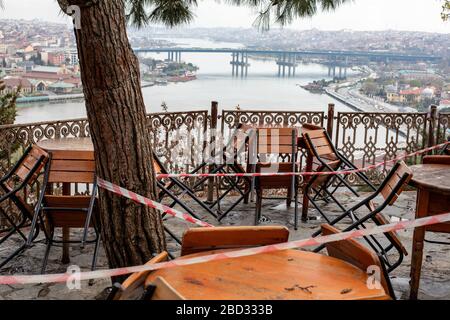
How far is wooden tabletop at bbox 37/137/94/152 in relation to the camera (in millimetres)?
5374

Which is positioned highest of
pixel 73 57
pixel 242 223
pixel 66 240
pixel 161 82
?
pixel 73 57

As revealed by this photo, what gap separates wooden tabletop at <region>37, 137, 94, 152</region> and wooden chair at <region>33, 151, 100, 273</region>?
1.96 feet

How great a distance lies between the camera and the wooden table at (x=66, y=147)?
4.75 metres

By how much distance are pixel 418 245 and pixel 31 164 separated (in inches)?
119

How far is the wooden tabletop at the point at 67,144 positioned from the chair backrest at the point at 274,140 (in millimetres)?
1764

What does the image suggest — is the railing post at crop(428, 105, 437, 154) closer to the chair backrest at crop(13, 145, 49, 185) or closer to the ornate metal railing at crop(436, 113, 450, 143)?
the ornate metal railing at crop(436, 113, 450, 143)

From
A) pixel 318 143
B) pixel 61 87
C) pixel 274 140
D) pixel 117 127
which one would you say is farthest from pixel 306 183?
pixel 61 87

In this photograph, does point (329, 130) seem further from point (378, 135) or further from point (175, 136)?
point (175, 136)

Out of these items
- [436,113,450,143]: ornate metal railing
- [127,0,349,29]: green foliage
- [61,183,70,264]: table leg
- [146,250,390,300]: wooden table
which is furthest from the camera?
[436,113,450,143]: ornate metal railing

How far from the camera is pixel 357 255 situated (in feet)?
8.21

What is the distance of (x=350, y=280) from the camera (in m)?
2.37

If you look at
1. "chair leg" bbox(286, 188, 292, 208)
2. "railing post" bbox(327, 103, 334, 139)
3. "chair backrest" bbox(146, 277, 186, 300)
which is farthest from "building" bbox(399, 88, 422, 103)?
"chair backrest" bbox(146, 277, 186, 300)

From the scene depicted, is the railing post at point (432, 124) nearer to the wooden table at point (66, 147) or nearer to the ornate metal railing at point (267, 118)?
the ornate metal railing at point (267, 118)
